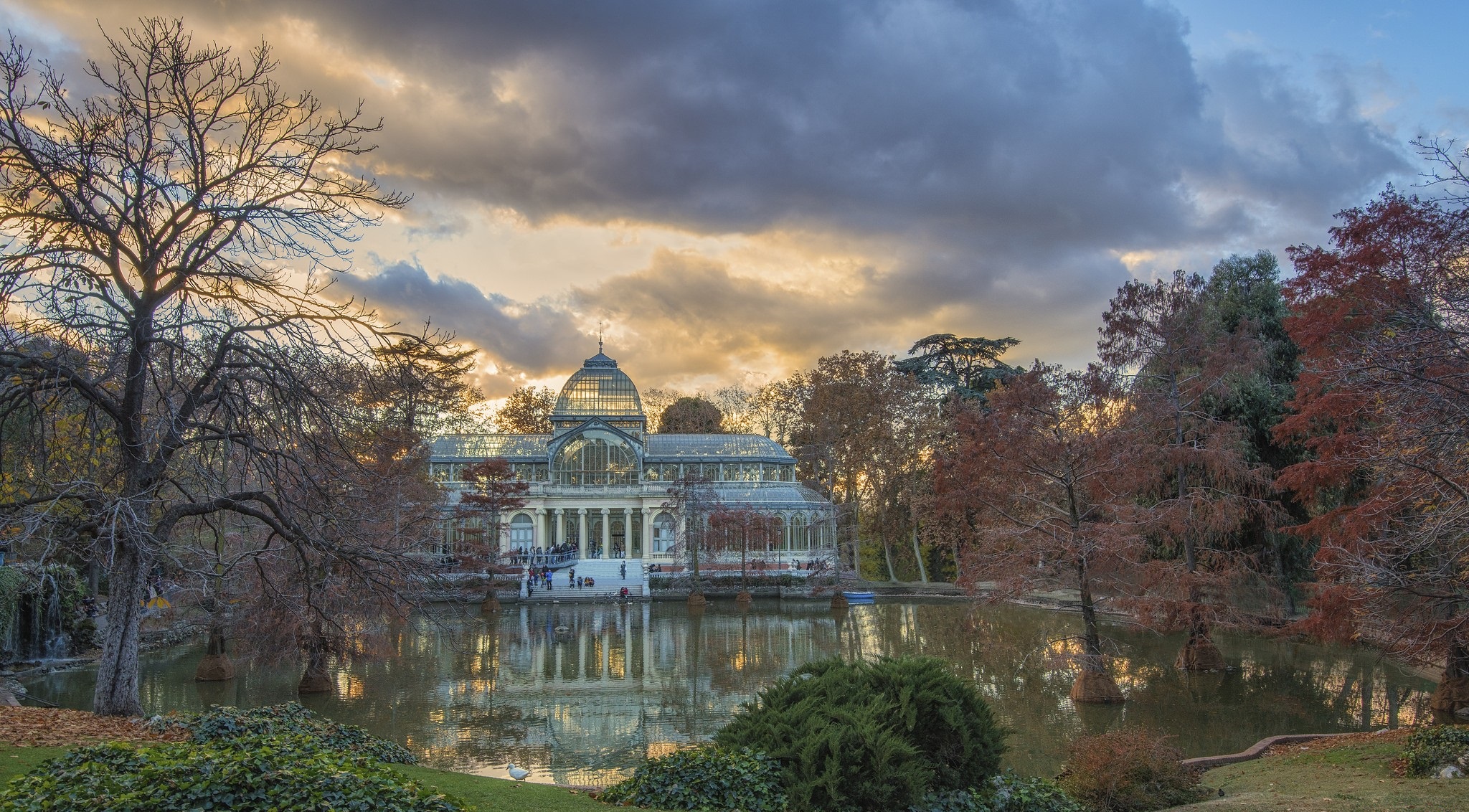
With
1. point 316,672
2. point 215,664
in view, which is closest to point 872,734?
point 316,672

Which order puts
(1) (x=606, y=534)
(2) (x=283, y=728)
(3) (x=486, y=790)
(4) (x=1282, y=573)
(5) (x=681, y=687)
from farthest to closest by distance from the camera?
(1) (x=606, y=534) → (4) (x=1282, y=573) → (5) (x=681, y=687) → (2) (x=283, y=728) → (3) (x=486, y=790)

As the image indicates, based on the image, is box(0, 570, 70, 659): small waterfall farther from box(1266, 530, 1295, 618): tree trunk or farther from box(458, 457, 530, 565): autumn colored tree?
box(1266, 530, 1295, 618): tree trunk

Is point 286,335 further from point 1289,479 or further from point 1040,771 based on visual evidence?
point 1289,479

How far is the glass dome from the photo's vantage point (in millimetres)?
56594

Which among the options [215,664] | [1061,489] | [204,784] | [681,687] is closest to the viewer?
[204,784]

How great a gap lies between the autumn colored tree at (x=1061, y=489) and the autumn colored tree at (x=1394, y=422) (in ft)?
10.8

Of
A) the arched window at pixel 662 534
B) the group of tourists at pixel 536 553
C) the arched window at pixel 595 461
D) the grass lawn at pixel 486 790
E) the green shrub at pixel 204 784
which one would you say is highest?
the arched window at pixel 595 461

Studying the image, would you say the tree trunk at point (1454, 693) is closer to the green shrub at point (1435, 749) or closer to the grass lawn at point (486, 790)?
the green shrub at point (1435, 749)

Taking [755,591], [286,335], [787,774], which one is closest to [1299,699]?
[787,774]

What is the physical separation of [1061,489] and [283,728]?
1764 centimetres

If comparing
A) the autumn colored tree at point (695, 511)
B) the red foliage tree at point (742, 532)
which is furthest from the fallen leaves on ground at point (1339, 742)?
the autumn colored tree at point (695, 511)

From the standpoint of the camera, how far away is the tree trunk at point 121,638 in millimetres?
10258

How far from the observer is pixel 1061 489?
2164 cm

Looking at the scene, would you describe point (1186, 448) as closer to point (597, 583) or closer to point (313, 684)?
point (313, 684)
